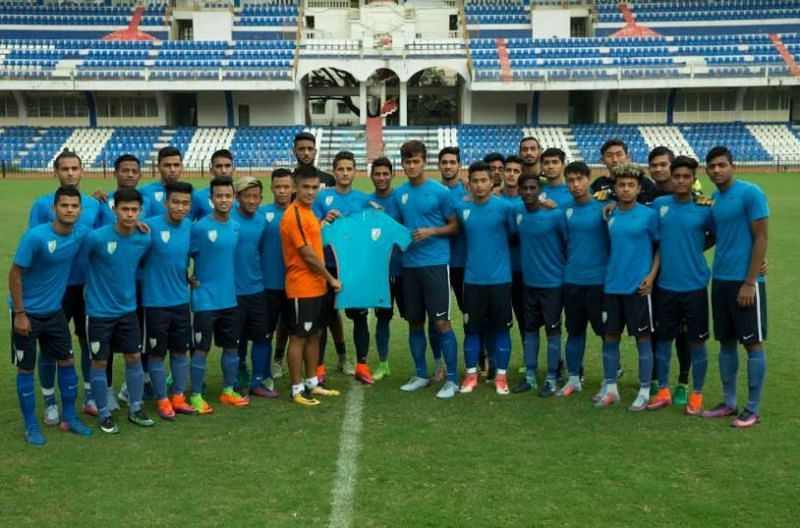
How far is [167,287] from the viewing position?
6.59 m

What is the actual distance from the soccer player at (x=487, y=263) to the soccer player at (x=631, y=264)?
90cm

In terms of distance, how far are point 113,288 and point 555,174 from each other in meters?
3.84

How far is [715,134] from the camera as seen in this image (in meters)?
42.5

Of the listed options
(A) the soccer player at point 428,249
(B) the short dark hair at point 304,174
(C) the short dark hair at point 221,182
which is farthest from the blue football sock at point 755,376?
(C) the short dark hair at point 221,182

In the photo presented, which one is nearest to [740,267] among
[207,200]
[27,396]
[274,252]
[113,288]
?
[274,252]

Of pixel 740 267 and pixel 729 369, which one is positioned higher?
pixel 740 267

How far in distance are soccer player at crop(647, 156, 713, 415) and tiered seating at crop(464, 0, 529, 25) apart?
45.0 metres

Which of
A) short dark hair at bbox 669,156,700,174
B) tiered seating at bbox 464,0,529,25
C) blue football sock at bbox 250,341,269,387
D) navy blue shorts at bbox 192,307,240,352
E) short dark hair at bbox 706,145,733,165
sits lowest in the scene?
blue football sock at bbox 250,341,269,387

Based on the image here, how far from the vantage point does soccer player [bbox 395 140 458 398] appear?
7289mm

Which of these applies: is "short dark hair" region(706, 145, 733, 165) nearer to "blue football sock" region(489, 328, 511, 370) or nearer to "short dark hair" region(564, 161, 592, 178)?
"short dark hair" region(564, 161, 592, 178)

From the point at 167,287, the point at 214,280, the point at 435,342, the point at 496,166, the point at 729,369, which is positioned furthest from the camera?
the point at 435,342

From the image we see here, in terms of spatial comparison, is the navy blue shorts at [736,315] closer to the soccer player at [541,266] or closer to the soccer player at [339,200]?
the soccer player at [541,266]

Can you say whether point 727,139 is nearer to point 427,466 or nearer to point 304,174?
point 304,174

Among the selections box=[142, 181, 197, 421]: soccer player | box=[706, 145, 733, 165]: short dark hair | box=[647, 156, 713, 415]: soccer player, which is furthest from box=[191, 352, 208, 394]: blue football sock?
box=[706, 145, 733, 165]: short dark hair
